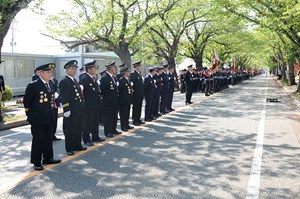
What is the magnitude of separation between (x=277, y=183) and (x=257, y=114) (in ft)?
25.2

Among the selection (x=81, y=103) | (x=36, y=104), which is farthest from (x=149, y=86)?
(x=36, y=104)

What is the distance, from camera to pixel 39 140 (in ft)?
17.9

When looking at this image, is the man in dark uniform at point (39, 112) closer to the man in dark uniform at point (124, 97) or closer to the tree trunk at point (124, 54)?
the man in dark uniform at point (124, 97)

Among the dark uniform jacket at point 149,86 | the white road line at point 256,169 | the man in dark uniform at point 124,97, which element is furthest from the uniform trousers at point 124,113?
the white road line at point 256,169

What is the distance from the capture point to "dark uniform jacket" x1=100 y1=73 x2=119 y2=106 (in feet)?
26.5

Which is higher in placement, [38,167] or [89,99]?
[89,99]

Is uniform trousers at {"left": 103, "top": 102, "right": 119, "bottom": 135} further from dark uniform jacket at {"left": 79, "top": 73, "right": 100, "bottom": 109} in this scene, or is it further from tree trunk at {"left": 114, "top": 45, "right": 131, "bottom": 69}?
tree trunk at {"left": 114, "top": 45, "right": 131, "bottom": 69}

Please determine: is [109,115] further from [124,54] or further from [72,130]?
[124,54]

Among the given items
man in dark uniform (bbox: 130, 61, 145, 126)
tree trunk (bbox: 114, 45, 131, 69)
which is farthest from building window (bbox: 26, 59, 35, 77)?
man in dark uniform (bbox: 130, 61, 145, 126)

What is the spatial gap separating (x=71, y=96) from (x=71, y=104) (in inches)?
5.8

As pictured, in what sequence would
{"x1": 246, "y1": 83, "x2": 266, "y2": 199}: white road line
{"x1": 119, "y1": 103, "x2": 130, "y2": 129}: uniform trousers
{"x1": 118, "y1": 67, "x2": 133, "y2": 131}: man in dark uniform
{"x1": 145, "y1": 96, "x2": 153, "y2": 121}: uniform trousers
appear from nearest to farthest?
{"x1": 246, "y1": 83, "x2": 266, "y2": 199}: white road line
{"x1": 118, "y1": 67, "x2": 133, "y2": 131}: man in dark uniform
{"x1": 119, "y1": 103, "x2": 130, "y2": 129}: uniform trousers
{"x1": 145, "y1": 96, "x2": 153, "y2": 121}: uniform trousers

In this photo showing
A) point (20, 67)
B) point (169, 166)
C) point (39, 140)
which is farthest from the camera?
point (20, 67)

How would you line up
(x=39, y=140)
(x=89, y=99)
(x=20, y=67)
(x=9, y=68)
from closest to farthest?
(x=39, y=140)
(x=89, y=99)
(x=9, y=68)
(x=20, y=67)

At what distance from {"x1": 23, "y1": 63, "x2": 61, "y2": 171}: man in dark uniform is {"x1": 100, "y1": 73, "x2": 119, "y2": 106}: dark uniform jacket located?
2.56 m
